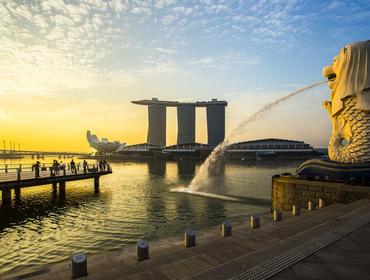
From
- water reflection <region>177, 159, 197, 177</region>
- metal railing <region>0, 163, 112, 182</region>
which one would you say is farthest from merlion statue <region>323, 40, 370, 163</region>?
water reflection <region>177, 159, 197, 177</region>

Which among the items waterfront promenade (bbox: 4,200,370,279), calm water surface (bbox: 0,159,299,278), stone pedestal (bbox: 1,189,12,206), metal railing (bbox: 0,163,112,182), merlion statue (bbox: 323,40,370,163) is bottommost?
calm water surface (bbox: 0,159,299,278)

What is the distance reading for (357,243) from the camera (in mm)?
10578

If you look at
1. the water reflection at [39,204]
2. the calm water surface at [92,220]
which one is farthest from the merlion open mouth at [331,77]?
the water reflection at [39,204]

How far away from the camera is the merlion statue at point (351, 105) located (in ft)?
85.6

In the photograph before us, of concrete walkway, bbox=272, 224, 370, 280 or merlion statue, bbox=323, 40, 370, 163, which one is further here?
merlion statue, bbox=323, 40, 370, 163

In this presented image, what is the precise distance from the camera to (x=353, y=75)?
27.5m

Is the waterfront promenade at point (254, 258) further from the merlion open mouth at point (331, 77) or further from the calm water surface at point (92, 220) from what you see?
the merlion open mouth at point (331, 77)

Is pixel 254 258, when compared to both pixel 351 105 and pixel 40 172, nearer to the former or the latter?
pixel 351 105

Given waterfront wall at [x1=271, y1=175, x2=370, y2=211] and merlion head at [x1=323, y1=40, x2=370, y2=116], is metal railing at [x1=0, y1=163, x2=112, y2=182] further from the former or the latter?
merlion head at [x1=323, y1=40, x2=370, y2=116]

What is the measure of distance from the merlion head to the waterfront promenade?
18.2m

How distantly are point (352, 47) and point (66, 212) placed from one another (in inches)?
1367

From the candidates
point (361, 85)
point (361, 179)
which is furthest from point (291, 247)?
point (361, 85)

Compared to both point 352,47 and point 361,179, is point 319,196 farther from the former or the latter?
point 352,47

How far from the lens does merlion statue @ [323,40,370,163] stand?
26.1 metres
